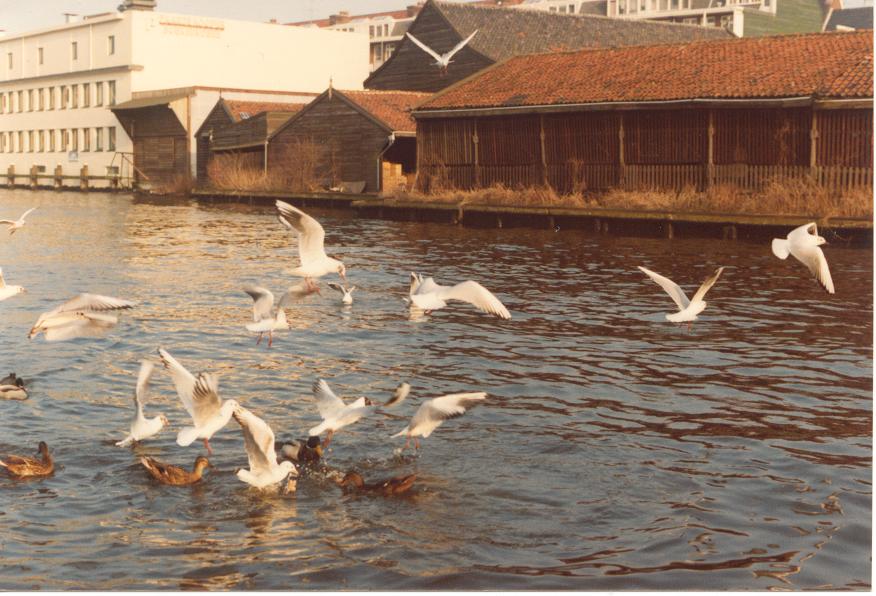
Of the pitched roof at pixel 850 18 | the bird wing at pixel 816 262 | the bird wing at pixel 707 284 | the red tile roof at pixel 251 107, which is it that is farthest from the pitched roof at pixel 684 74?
the pitched roof at pixel 850 18

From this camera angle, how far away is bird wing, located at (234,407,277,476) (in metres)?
9.64

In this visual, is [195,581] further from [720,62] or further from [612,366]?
[720,62]

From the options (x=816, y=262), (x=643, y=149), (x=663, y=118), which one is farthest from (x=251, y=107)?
(x=816, y=262)

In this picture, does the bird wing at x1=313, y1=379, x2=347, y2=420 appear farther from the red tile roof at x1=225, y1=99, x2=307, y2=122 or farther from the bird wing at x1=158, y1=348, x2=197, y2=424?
the red tile roof at x1=225, y1=99, x2=307, y2=122

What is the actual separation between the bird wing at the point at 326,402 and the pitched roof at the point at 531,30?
148 ft

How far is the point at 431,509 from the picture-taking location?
32.5ft

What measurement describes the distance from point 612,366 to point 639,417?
2.86 m

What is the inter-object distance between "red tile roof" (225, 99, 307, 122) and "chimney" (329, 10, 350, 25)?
167 ft

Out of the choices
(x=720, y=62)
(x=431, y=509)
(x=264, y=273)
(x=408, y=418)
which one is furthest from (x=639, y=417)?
(x=720, y=62)

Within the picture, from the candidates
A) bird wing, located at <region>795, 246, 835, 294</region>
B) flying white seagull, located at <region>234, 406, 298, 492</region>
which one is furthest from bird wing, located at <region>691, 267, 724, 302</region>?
flying white seagull, located at <region>234, 406, 298, 492</region>

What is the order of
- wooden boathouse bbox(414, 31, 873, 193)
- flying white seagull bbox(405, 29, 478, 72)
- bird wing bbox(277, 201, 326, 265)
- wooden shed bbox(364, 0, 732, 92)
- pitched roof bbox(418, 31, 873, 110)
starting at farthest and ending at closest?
wooden shed bbox(364, 0, 732, 92) < flying white seagull bbox(405, 29, 478, 72) < pitched roof bbox(418, 31, 873, 110) < wooden boathouse bbox(414, 31, 873, 193) < bird wing bbox(277, 201, 326, 265)

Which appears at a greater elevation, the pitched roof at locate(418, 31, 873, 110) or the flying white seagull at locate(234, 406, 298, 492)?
the pitched roof at locate(418, 31, 873, 110)

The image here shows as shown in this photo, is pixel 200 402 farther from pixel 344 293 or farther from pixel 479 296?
pixel 344 293

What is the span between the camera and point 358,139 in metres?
52.4
